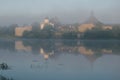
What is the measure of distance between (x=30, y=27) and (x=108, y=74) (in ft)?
67.9

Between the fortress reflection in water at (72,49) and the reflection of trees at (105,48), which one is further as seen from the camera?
the reflection of trees at (105,48)

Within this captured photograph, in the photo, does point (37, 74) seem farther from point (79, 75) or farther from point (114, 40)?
point (114, 40)

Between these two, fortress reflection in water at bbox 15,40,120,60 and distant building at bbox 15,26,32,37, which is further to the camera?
distant building at bbox 15,26,32,37

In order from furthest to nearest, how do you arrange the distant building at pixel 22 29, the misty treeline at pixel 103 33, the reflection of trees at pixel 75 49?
the distant building at pixel 22 29 < the misty treeline at pixel 103 33 < the reflection of trees at pixel 75 49

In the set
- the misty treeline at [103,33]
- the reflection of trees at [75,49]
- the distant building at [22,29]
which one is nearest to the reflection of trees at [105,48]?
the reflection of trees at [75,49]

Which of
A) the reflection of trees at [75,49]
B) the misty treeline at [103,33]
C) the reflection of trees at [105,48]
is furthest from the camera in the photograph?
the misty treeline at [103,33]

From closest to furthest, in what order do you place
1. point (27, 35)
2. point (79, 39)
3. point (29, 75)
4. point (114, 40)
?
point (29, 75)
point (114, 40)
point (79, 39)
point (27, 35)

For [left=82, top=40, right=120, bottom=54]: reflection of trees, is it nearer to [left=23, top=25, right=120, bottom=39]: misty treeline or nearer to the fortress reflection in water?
the fortress reflection in water

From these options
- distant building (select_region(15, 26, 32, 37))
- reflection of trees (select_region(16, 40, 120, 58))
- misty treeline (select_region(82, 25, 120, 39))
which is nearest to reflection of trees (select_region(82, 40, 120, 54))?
reflection of trees (select_region(16, 40, 120, 58))

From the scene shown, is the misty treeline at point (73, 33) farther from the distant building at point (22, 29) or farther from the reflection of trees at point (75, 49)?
the reflection of trees at point (75, 49)

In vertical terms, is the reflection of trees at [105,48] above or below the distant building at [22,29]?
below

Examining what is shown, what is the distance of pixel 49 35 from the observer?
26812mm

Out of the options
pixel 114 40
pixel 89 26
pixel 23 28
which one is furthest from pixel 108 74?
pixel 23 28

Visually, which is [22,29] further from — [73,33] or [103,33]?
[103,33]
